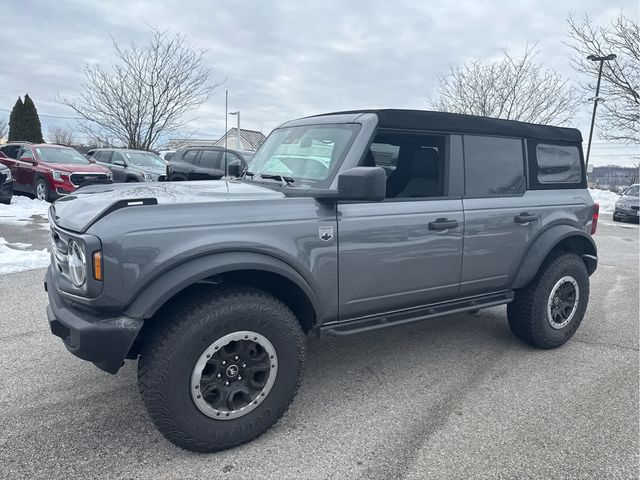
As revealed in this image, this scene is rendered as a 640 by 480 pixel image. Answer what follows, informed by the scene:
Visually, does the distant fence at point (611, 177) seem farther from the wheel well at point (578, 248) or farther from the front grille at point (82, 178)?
the wheel well at point (578, 248)

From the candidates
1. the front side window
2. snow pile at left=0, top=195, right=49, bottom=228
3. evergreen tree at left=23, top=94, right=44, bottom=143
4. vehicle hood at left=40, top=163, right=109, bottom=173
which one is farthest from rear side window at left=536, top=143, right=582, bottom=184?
evergreen tree at left=23, top=94, right=44, bottom=143

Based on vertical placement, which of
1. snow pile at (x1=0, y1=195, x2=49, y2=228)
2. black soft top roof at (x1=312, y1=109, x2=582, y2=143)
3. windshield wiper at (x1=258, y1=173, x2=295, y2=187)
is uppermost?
black soft top roof at (x1=312, y1=109, x2=582, y2=143)

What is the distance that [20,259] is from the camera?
6.55m

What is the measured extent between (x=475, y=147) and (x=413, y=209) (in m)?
0.87

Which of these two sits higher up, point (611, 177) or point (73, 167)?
point (611, 177)

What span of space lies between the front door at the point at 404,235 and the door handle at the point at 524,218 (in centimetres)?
60

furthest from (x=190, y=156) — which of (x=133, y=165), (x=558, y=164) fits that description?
(x=558, y=164)

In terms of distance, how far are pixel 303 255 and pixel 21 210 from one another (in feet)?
35.6

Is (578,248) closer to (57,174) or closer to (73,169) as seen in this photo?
(73,169)

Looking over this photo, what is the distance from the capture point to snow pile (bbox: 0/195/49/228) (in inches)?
390

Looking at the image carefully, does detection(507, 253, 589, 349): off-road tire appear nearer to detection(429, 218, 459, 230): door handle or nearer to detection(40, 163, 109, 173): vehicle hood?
detection(429, 218, 459, 230): door handle

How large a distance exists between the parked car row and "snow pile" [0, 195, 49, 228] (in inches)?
11.5

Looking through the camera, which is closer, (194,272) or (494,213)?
(194,272)

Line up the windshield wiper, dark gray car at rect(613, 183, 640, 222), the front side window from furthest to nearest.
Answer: dark gray car at rect(613, 183, 640, 222) → the front side window → the windshield wiper
